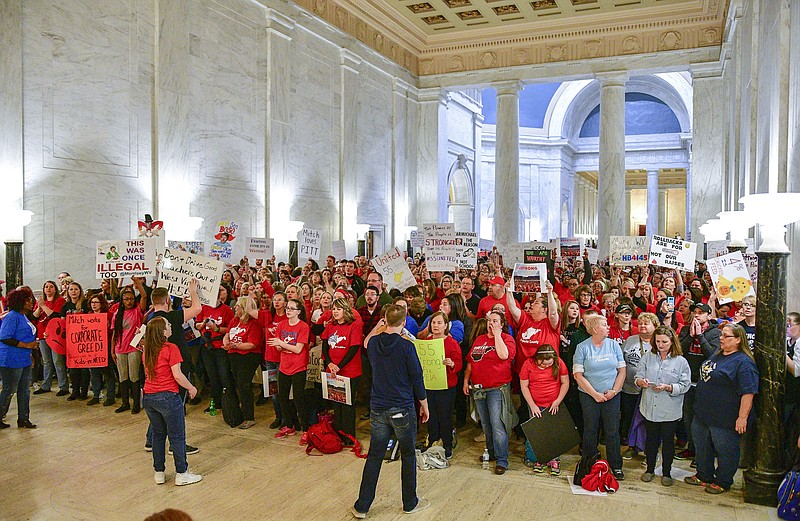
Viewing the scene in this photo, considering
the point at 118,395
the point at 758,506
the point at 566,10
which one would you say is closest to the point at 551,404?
the point at 758,506

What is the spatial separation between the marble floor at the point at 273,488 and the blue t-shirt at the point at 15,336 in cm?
95

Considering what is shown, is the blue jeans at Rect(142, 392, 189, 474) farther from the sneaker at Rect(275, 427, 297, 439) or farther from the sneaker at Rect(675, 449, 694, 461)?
the sneaker at Rect(675, 449, 694, 461)

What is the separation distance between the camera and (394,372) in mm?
6105

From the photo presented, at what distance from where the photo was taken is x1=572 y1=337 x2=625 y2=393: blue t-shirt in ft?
23.3

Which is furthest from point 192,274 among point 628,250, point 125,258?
point 628,250

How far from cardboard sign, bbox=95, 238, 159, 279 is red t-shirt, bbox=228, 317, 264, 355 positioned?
6.53 feet

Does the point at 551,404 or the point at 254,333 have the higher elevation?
the point at 254,333

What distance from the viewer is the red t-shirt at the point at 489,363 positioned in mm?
7508

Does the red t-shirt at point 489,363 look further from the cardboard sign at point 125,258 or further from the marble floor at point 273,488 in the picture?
the cardboard sign at point 125,258

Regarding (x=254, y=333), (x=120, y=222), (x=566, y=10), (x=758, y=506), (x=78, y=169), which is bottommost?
(x=758, y=506)

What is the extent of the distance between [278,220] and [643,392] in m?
14.6

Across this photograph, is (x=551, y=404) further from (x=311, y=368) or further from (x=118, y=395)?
(x=118, y=395)

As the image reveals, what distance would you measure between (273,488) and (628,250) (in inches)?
478

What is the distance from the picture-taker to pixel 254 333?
29.5 ft
